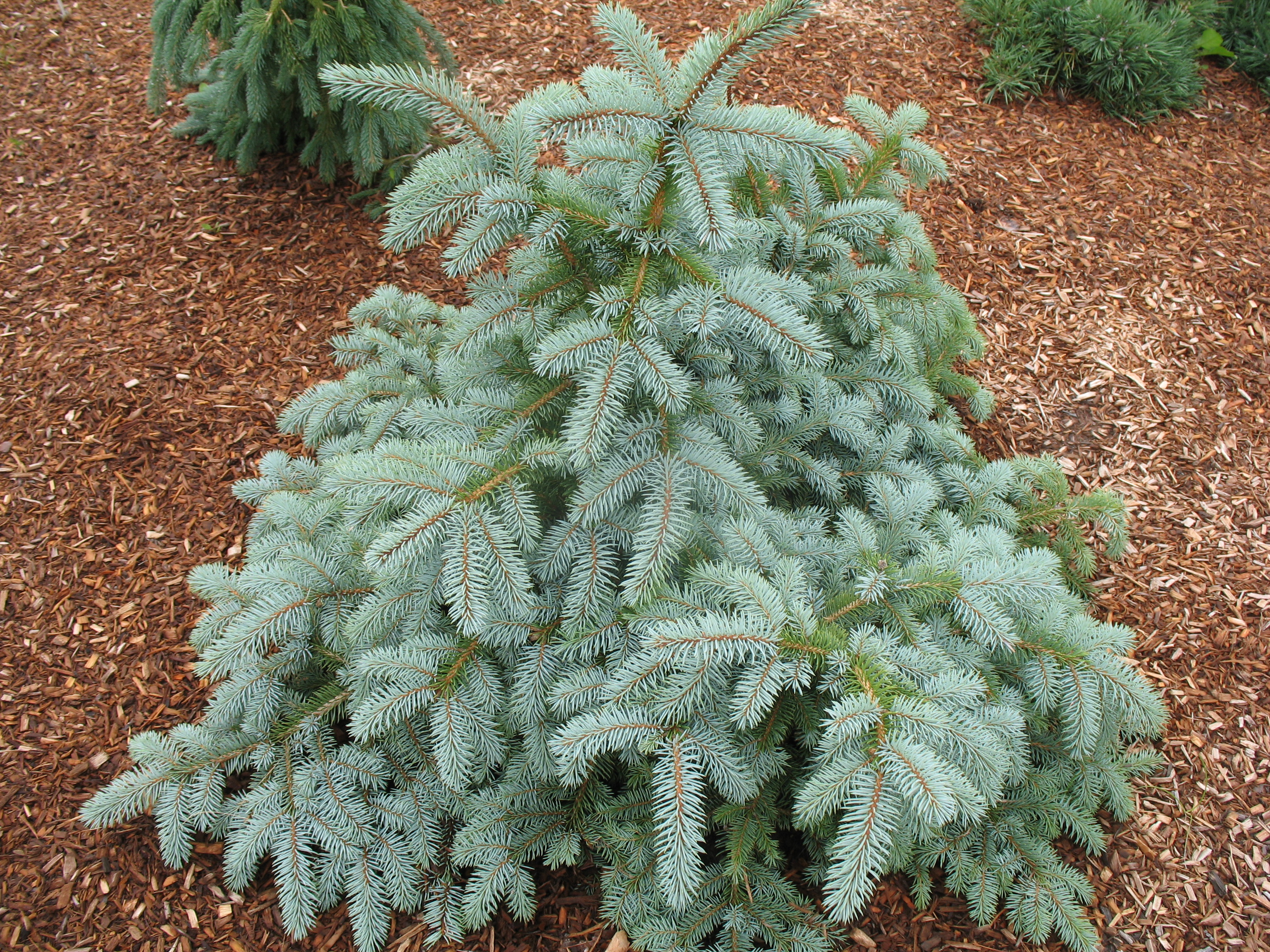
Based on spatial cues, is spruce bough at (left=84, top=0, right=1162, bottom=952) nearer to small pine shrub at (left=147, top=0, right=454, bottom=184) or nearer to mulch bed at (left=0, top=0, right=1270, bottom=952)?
mulch bed at (left=0, top=0, right=1270, bottom=952)

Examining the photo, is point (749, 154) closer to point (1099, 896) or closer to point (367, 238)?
point (1099, 896)

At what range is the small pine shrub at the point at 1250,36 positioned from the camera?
15.6 ft

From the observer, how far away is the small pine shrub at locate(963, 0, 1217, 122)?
443 centimetres

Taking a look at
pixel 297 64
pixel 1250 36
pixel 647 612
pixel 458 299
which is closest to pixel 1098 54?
pixel 1250 36

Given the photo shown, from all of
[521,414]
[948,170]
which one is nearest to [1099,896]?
[521,414]

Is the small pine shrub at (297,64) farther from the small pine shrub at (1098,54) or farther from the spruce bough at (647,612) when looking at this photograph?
the small pine shrub at (1098,54)

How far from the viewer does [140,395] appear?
3.30 m

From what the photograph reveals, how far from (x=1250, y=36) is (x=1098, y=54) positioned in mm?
1268

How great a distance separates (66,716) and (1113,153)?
210 inches

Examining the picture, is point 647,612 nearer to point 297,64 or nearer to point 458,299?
point 458,299

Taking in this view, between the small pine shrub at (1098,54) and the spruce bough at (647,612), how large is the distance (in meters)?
2.99

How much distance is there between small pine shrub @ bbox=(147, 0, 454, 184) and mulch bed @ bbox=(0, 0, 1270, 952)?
10.7 inches

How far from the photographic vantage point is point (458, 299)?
3646 millimetres

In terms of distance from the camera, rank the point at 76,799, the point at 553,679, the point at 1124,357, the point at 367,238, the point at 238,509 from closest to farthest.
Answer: the point at 553,679 < the point at 76,799 < the point at 238,509 < the point at 1124,357 < the point at 367,238
